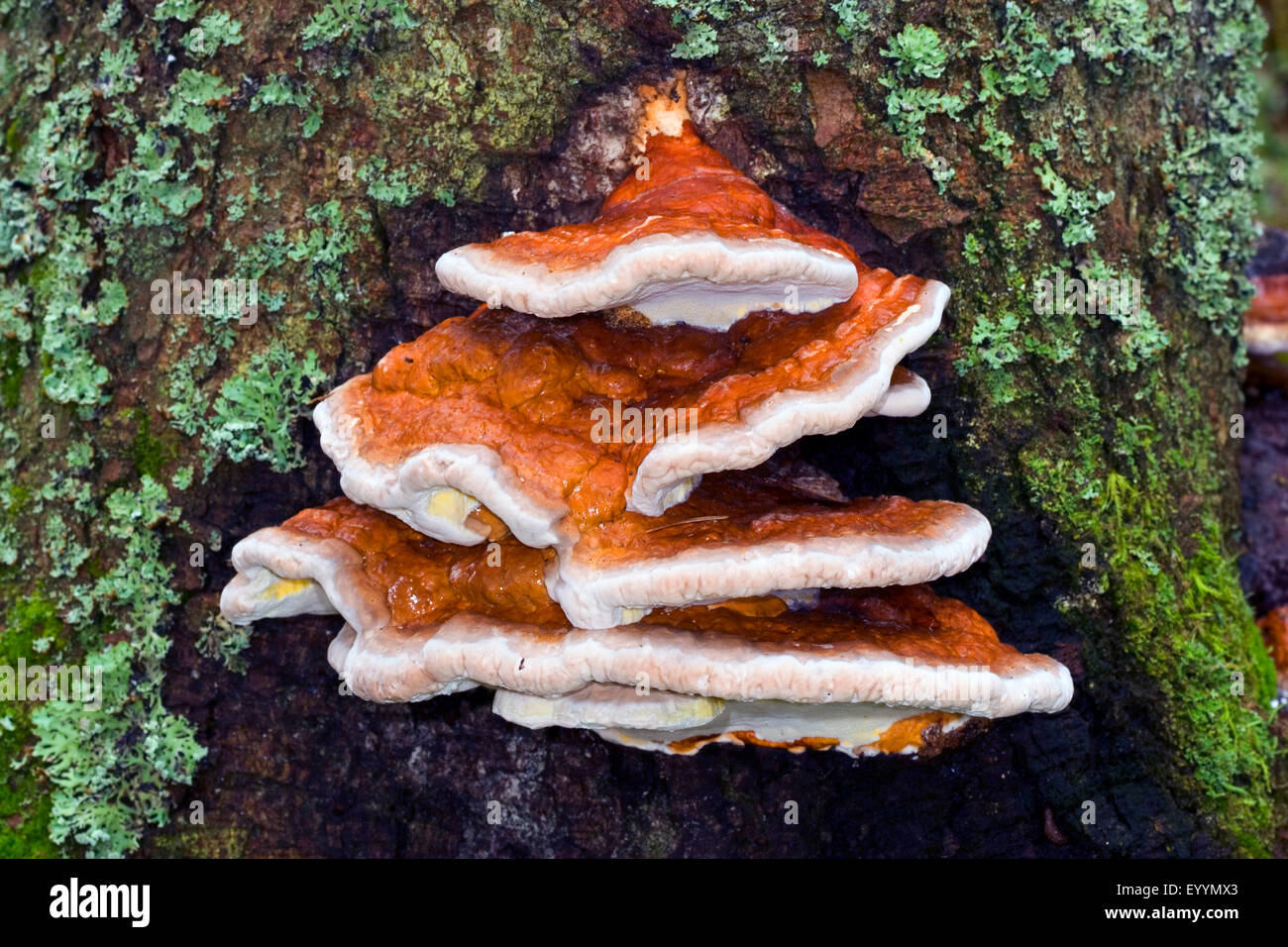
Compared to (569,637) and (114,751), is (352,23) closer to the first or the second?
(569,637)

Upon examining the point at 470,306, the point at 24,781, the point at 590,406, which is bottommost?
the point at 24,781

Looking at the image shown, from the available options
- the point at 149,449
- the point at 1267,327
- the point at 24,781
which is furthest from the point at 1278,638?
the point at 24,781

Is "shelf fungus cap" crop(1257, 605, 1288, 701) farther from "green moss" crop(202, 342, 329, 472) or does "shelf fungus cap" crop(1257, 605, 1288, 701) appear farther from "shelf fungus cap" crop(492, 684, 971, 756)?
"green moss" crop(202, 342, 329, 472)

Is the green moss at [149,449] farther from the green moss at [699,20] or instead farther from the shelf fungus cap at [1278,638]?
the shelf fungus cap at [1278,638]

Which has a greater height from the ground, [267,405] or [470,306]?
[470,306]

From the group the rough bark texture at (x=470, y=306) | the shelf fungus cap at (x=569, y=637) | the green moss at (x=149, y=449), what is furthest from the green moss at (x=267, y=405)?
the shelf fungus cap at (x=569, y=637)

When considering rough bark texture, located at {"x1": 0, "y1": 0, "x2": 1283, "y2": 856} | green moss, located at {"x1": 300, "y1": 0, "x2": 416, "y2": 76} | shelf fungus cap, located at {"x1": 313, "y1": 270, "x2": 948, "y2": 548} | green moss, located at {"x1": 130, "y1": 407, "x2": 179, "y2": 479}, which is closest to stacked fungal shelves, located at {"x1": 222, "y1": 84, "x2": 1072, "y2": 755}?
shelf fungus cap, located at {"x1": 313, "y1": 270, "x2": 948, "y2": 548}

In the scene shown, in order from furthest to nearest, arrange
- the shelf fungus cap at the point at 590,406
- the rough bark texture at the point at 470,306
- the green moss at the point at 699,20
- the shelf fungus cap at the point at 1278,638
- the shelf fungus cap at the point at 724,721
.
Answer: the shelf fungus cap at the point at 1278,638 < the rough bark texture at the point at 470,306 < the green moss at the point at 699,20 < the shelf fungus cap at the point at 724,721 < the shelf fungus cap at the point at 590,406
